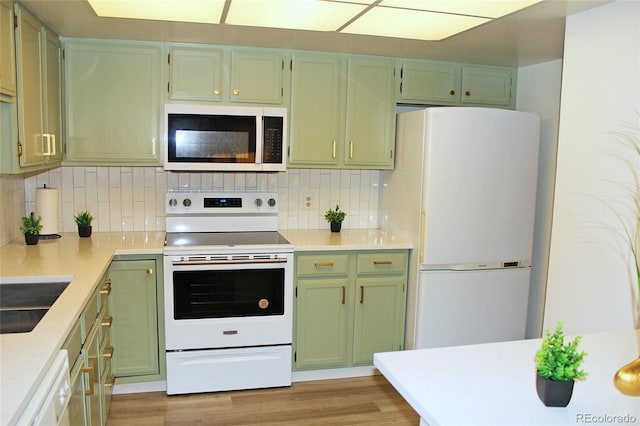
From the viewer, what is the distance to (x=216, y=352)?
123 inches

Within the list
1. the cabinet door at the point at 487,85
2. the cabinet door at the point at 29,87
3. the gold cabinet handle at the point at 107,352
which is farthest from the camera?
the cabinet door at the point at 487,85

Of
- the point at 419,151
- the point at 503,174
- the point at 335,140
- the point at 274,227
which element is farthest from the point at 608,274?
the point at 274,227

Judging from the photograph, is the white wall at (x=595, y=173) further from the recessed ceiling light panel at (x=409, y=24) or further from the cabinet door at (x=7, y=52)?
the cabinet door at (x=7, y=52)

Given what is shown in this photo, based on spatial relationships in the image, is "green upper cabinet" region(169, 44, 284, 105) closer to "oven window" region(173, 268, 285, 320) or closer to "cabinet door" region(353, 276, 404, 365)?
"oven window" region(173, 268, 285, 320)

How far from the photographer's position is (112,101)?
3.19 meters

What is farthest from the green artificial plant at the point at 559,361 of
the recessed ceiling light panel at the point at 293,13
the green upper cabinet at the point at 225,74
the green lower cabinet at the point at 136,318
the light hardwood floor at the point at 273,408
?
the green upper cabinet at the point at 225,74

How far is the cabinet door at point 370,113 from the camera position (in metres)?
3.50

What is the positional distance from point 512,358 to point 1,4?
7.90 feet

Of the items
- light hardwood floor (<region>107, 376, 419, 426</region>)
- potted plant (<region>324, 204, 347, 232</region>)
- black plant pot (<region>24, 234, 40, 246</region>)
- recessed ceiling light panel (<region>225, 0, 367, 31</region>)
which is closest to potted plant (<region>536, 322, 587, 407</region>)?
recessed ceiling light panel (<region>225, 0, 367, 31</region>)

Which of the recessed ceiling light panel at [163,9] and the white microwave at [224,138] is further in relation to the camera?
the white microwave at [224,138]

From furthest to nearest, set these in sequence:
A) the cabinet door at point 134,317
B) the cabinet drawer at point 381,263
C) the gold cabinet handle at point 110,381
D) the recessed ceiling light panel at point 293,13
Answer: the cabinet drawer at point 381,263 < the cabinet door at point 134,317 < the gold cabinet handle at point 110,381 < the recessed ceiling light panel at point 293,13

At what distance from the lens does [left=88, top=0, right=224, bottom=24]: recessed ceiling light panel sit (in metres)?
2.25

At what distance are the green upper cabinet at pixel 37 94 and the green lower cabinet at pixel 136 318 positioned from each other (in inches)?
30.1

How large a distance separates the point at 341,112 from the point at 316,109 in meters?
0.18
